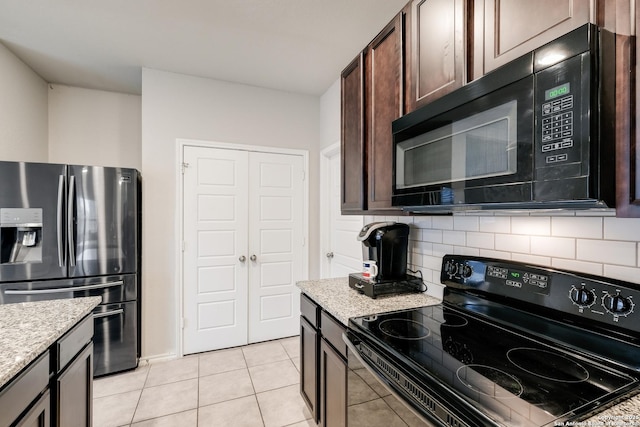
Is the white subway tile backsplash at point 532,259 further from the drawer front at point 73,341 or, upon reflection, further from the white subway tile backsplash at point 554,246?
the drawer front at point 73,341

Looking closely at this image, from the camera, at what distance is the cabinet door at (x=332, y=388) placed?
1.40 metres

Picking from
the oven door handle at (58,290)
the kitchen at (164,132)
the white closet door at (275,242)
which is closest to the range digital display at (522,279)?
the kitchen at (164,132)

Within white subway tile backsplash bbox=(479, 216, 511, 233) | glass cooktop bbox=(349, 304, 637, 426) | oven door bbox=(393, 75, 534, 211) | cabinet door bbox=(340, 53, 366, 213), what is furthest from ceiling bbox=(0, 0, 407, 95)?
glass cooktop bbox=(349, 304, 637, 426)

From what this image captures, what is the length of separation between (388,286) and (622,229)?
1.01 m

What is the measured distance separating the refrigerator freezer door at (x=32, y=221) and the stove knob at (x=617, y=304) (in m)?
3.27

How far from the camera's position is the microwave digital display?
2.40ft

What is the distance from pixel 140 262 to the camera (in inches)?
109

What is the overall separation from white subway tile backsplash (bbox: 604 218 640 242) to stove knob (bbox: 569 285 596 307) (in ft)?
0.65

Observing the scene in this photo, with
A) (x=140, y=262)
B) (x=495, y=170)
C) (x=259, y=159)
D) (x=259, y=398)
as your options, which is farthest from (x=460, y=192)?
(x=140, y=262)

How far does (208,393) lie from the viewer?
233 cm

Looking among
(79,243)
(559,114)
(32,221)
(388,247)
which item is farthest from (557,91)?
(32,221)

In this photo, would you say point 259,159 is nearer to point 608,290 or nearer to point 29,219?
point 29,219

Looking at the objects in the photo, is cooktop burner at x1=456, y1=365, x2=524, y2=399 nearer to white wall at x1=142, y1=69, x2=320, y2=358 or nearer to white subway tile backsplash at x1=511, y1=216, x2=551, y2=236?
white subway tile backsplash at x1=511, y1=216, x2=551, y2=236

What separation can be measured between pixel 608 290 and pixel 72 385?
212 cm
